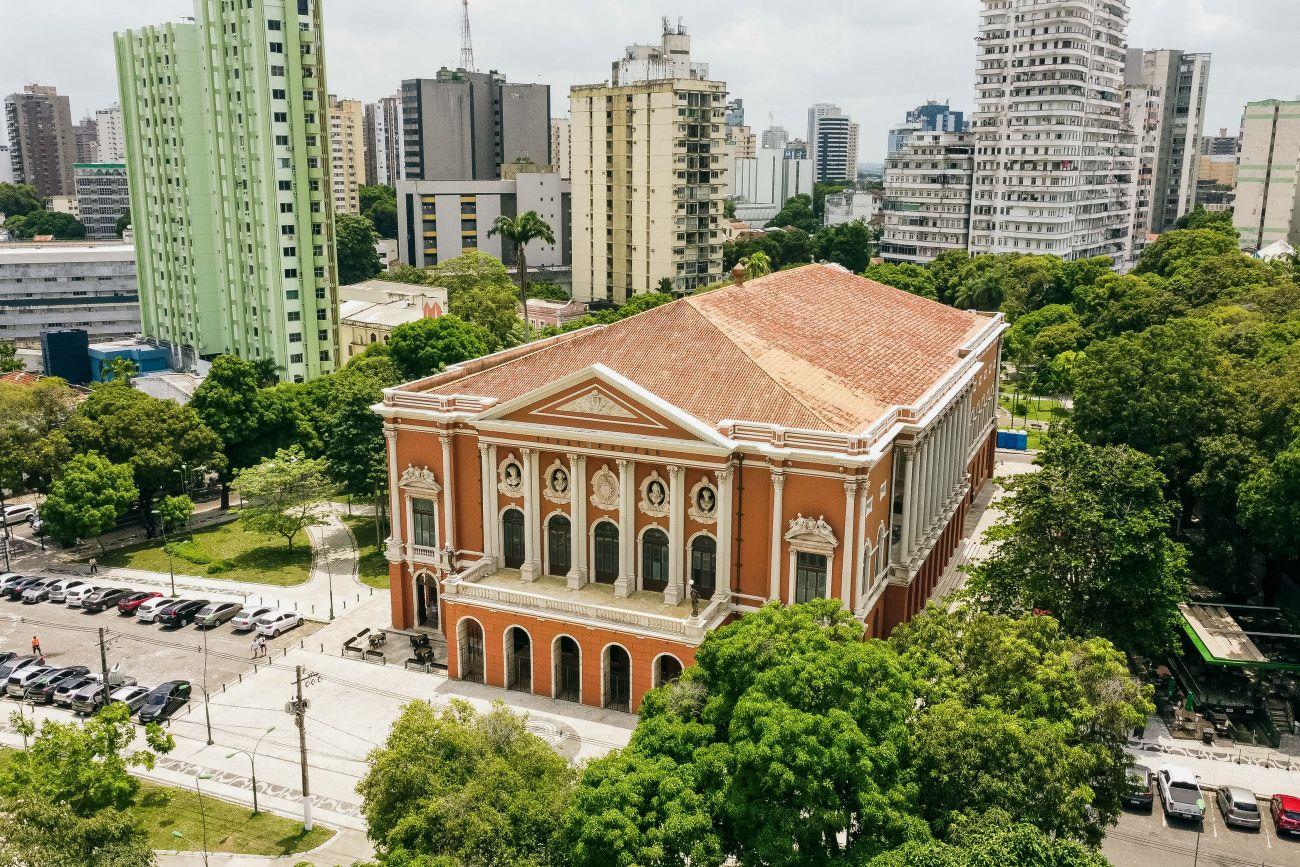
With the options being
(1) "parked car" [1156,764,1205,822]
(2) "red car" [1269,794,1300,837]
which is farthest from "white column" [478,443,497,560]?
(2) "red car" [1269,794,1300,837]

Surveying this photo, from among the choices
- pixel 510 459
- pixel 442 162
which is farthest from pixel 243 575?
pixel 442 162

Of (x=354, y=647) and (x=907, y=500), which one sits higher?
(x=907, y=500)

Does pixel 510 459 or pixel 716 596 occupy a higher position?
pixel 510 459

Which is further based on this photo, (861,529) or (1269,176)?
(1269,176)

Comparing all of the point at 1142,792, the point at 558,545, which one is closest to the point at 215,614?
the point at 558,545

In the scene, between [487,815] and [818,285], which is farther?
[818,285]

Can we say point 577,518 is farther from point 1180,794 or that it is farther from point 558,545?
point 1180,794

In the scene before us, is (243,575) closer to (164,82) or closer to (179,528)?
(179,528)
